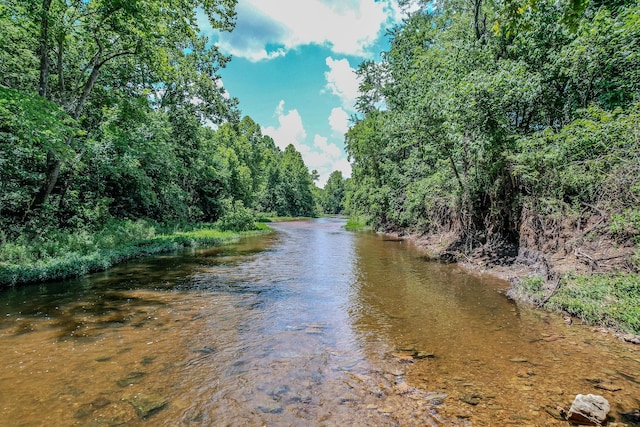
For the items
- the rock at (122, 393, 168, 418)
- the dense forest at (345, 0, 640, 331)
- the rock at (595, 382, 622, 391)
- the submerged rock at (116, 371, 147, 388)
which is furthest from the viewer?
the dense forest at (345, 0, 640, 331)

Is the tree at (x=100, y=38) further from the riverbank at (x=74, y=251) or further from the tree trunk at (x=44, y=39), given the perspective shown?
the riverbank at (x=74, y=251)

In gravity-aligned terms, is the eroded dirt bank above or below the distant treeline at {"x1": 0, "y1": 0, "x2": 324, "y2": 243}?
below

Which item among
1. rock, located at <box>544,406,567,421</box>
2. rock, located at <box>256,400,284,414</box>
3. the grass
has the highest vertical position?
the grass

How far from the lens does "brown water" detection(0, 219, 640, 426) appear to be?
429 centimetres

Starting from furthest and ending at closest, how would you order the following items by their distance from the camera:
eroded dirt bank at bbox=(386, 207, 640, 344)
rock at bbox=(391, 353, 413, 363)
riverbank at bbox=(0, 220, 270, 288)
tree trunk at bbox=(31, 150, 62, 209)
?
tree trunk at bbox=(31, 150, 62, 209)
riverbank at bbox=(0, 220, 270, 288)
eroded dirt bank at bbox=(386, 207, 640, 344)
rock at bbox=(391, 353, 413, 363)

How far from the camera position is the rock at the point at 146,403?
14.0ft

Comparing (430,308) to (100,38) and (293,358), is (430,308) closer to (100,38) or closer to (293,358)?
(293,358)

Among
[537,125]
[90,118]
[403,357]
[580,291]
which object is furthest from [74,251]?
[537,125]

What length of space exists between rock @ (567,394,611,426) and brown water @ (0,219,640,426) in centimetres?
21

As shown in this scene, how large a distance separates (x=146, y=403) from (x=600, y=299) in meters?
9.53

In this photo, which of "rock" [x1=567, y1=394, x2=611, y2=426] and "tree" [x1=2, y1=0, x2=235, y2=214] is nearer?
"rock" [x1=567, y1=394, x2=611, y2=426]

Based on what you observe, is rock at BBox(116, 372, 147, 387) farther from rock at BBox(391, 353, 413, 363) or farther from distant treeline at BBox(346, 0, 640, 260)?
distant treeline at BBox(346, 0, 640, 260)

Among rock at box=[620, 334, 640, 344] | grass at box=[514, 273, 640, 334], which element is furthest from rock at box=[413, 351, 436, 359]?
grass at box=[514, 273, 640, 334]

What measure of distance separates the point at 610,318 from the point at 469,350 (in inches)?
138
